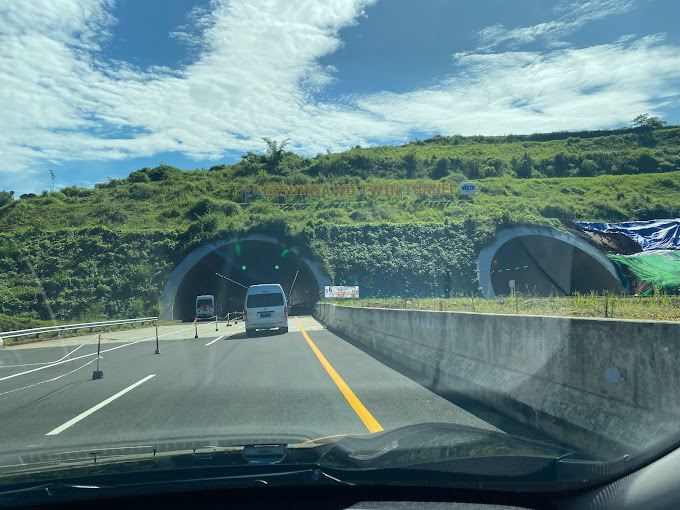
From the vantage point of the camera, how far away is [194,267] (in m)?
48.8

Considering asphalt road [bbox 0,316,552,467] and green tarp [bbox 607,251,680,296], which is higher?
green tarp [bbox 607,251,680,296]

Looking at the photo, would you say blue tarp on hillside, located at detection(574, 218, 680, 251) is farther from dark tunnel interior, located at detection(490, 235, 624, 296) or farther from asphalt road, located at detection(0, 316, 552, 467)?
asphalt road, located at detection(0, 316, 552, 467)

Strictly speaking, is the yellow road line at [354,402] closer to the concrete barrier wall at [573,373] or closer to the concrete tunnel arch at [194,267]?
the concrete barrier wall at [573,373]

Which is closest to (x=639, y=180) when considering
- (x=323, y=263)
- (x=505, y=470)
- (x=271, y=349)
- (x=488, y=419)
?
(x=323, y=263)

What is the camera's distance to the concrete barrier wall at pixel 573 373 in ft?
13.9

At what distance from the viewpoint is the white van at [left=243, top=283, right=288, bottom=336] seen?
23188 millimetres

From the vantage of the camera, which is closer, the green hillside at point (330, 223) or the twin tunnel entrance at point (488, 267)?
the twin tunnel entrance at point (488, 267)

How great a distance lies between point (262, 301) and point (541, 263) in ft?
114

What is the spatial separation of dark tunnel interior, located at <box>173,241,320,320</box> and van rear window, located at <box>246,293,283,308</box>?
2557 cm

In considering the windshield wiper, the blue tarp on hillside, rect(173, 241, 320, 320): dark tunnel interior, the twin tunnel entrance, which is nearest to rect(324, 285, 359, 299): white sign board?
the twin tunnel entrance

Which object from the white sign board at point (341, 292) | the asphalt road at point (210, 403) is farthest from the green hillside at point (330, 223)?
the asphalt road at point (210, 403)

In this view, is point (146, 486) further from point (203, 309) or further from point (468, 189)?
point (468, 189)

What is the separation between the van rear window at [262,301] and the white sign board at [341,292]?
23312 millimetres

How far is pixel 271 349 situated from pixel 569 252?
35726 mm
